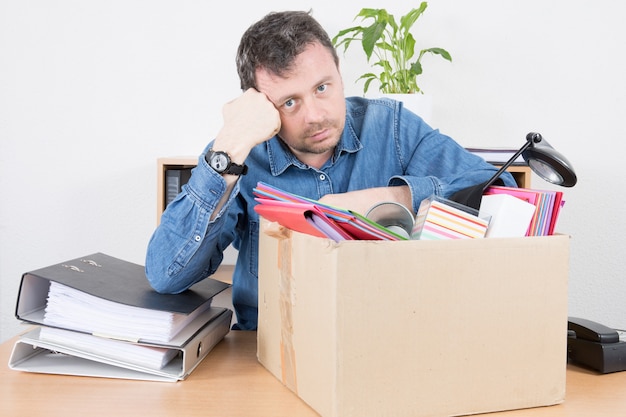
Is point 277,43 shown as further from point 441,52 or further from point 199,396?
point 441,52

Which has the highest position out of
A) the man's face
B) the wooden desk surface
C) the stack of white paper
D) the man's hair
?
the man's hair

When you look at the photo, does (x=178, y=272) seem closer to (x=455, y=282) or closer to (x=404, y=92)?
(x=455, y=282)

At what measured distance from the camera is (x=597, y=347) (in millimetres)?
947

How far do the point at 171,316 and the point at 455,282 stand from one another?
0.43 meters

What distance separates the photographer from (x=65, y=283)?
3.10ft

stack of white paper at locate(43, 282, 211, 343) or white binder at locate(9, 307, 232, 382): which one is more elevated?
stack of white paper at locate(43, 282, 211, 343)

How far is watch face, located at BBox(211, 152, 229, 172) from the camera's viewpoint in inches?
44.7

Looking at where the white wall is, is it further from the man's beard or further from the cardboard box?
the cardboard box

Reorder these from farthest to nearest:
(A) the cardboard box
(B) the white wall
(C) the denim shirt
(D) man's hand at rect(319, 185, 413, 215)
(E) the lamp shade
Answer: (B) the white wall, (C) the denim shirt, (D) man's hand at rect(319, 185, 413, 215), (E) the lamp shade, (A) the cardboard box

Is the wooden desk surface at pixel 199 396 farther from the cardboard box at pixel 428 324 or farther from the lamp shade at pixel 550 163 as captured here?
the lamp shade at pixel 550 163

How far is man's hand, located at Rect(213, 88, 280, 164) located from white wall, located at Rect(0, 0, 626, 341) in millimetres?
1104

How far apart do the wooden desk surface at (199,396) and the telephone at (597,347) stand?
1 cm

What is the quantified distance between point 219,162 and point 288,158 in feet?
1.03

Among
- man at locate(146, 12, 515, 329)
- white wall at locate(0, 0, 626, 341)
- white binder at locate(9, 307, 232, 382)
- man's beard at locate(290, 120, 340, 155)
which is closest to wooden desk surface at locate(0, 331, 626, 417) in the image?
white binder at locate(9, 307, 232, 382)
